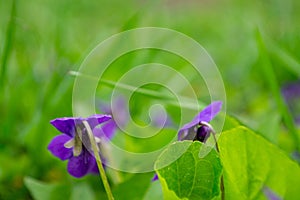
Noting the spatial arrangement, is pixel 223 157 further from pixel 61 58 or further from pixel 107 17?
pixel 107 17

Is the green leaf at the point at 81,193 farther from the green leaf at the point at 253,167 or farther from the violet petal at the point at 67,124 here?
the green leaf at the point at 253,167

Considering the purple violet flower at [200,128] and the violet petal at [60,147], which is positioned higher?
the purple violet flower at [200,128]

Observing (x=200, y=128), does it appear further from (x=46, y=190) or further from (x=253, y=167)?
(x=46, y=190)

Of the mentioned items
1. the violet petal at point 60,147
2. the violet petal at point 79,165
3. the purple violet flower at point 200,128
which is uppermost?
the purple violet flower at point 200,128

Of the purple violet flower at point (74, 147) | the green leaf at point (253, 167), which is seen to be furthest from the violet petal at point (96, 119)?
the green leaf at point (253, 167)

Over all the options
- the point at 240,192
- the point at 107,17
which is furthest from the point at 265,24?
the point at 240,192

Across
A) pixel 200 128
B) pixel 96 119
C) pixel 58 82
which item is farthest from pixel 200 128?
pixel 58 82

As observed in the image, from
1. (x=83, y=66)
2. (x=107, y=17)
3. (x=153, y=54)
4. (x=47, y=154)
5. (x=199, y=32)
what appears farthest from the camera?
(x=107, y=17)

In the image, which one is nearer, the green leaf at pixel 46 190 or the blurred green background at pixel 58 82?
the green leaf at pixel 46 190
